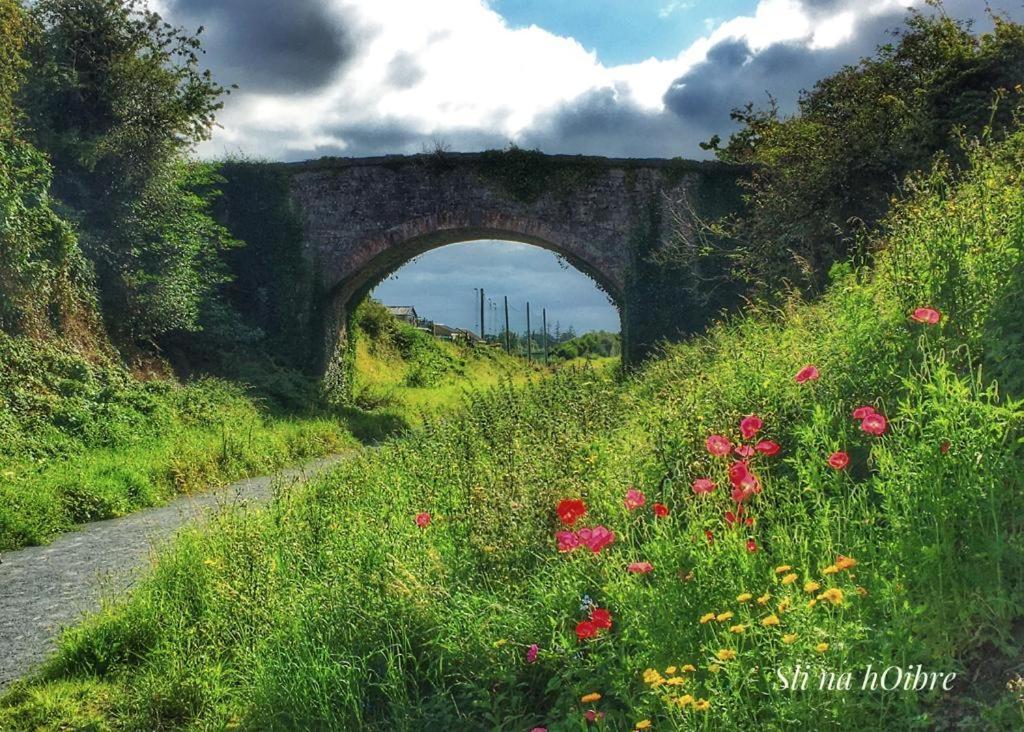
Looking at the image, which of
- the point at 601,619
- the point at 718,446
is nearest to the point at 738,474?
the point at 718,446

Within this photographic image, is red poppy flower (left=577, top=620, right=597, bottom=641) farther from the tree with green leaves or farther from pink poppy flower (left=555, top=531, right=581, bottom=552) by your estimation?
the tree with green leaves

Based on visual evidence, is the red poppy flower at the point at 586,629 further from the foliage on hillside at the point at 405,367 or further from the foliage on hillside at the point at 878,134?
the foliage on hillside at the point at 405,367

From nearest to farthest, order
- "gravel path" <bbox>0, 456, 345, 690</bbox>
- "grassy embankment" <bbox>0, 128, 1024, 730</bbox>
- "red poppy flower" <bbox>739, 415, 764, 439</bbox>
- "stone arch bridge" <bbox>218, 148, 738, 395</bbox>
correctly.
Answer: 1. "grassy embankment" <bbox>0, 128, 1024, 730</bbox>
2. "red poppy flower" <bbox>739, 415, 764, 439</bbox>
3. "gravel path" <bbox>0, 456, 345, 690</bbox>
4. "stone arch bridge" <bbox>218, 148, 738, 395</bbox>

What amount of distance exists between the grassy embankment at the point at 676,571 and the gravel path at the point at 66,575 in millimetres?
474

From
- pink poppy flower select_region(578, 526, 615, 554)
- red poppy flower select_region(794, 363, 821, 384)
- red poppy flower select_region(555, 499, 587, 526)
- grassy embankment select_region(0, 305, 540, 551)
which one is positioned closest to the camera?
pink poppy flower select_region(578, 526, 615, 554)

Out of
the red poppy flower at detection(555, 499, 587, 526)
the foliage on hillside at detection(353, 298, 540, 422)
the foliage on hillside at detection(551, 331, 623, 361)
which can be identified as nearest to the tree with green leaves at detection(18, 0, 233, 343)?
the foliage on hillside at detection(353, 298, 540, 422)

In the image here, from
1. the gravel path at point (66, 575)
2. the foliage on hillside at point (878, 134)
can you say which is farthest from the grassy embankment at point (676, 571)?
the foliage on hillside at point (878, 134)

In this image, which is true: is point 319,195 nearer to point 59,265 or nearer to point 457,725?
point 59,265

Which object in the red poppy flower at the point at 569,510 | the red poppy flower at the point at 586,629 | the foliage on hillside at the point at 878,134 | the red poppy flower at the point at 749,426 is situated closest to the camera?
the red poppy flower at the point at 586,629

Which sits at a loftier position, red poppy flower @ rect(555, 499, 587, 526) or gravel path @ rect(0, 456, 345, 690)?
red poppy flower @ rect(555, 499, 587, 526)

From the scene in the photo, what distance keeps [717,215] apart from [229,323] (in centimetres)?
997

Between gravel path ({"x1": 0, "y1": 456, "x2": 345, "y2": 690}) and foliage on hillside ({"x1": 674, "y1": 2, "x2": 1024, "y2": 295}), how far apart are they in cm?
747

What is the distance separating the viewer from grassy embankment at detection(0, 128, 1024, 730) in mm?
2898

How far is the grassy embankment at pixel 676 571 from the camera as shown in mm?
2898
